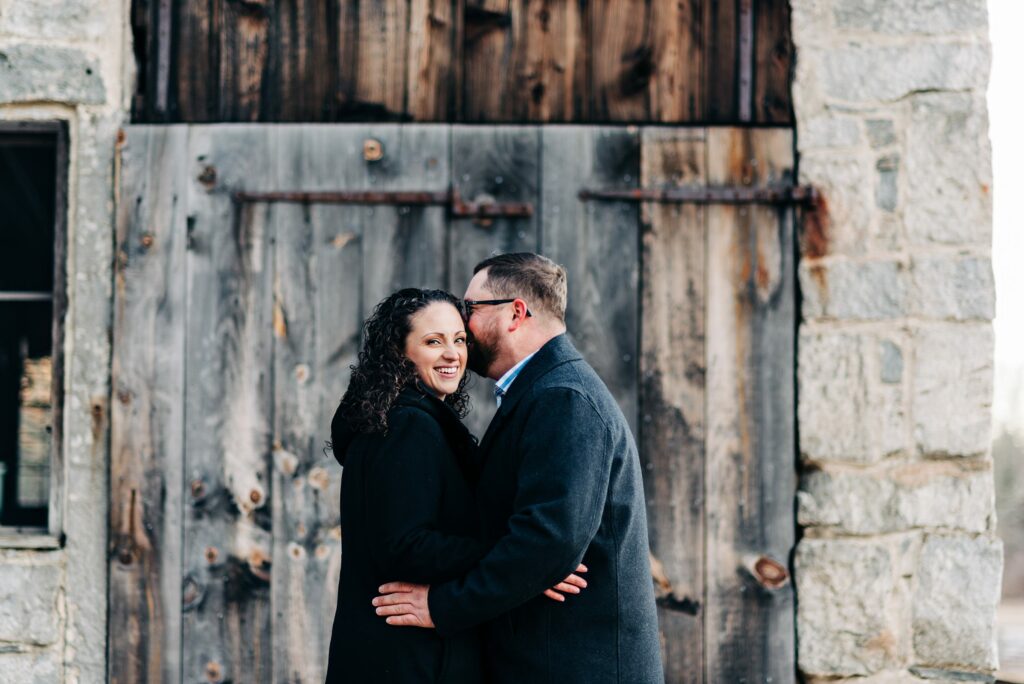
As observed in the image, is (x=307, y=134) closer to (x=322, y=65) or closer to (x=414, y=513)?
(x=322, y=65)

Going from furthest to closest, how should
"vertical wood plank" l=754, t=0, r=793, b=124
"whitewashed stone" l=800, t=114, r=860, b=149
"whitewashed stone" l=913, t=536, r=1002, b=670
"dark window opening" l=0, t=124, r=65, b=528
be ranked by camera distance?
"dark window opening" l=0, t=124, r=65, b=528 < "vertical wood plank" l=754, t=0, r=793, b=124 < "whitewashed stone" l=800, t=114, r=860, b=149 < "whitewashed stone" l=913, t=536, r=1002, b=670

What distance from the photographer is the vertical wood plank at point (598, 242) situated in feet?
10.6

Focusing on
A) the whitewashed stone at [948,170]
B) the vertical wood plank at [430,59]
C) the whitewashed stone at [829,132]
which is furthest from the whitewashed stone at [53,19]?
the whitewashed stone at [948,170]

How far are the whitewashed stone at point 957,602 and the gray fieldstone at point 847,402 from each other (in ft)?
1.18

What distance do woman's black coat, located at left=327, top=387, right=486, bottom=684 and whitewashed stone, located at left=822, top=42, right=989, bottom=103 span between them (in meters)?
1.88

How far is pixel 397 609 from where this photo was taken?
7.13ft

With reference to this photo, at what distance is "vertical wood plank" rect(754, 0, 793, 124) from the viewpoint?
11.0ft

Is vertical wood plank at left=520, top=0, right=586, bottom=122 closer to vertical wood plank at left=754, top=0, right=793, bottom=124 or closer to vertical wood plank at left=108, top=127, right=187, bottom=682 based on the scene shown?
vertical wood plank at left=754, top=0, right=793, bottom=124

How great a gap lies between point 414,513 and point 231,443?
1270 millimetres

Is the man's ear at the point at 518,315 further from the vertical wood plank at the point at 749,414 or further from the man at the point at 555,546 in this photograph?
the vertical wood plank at the point at 749,414

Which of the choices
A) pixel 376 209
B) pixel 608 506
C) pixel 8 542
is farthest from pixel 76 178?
pixel 608 506

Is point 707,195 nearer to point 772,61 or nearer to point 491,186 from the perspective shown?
point 772,61

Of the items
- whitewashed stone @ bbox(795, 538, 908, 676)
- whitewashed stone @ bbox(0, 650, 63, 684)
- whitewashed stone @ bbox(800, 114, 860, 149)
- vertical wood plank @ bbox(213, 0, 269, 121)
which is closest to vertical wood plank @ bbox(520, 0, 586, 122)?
whitewashed stone @ bbox(800, 114, 860, 149)

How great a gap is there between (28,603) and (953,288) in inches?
122
